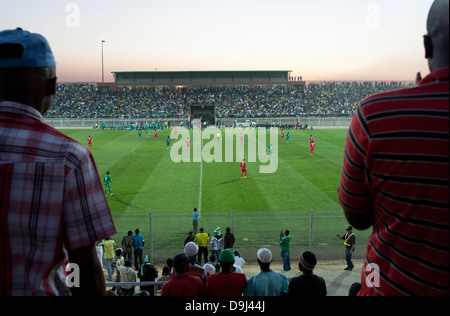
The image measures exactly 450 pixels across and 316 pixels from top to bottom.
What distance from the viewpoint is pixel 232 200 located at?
19.9m

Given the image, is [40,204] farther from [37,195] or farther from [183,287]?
[183,287]

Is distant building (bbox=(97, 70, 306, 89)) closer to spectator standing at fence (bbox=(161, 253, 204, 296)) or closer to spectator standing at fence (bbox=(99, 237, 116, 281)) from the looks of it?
spectator standing at fence (bbox=(99, 237, 116, 281))

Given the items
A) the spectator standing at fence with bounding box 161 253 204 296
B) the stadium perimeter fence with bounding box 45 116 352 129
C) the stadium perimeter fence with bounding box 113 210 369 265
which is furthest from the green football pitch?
the stadium perimeter fence with bounding box 45 116 352 129

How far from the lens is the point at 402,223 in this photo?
4.90 feet

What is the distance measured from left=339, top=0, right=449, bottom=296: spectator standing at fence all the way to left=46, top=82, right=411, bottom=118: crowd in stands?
72924 millimetres

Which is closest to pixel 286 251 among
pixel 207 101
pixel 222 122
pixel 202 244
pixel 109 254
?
pixel 202 244

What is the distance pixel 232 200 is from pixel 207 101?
2459 inches

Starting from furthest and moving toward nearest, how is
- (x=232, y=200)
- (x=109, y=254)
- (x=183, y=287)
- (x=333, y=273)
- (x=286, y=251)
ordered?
1. (x=232, y=200)
2. (x=286, y=251)
3. (x=333, y=273)
4. (x=109, y=254)
5. (x=183, y=287)

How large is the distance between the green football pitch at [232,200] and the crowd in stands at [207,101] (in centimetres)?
4371

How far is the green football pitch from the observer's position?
47.3 ft

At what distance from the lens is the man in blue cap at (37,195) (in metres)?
1.51
